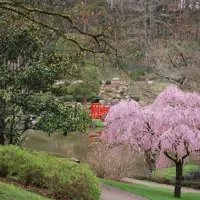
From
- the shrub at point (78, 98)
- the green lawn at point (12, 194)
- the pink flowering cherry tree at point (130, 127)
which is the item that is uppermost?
the shrub at point (78, 98)

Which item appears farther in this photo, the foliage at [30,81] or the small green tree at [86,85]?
the small green tree at [86,85]

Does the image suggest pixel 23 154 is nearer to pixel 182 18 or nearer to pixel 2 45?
pixel 2 45

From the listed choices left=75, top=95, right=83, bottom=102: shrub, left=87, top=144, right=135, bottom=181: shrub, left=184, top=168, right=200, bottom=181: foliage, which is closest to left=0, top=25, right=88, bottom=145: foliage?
left=87, top=144, right=135, bottom=181: shrub

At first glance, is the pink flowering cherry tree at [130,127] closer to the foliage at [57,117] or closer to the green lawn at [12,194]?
the foliage at [57,117]

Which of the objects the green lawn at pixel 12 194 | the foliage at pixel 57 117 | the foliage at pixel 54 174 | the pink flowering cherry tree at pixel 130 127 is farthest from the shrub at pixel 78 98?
the green lawn at pixel 12 194

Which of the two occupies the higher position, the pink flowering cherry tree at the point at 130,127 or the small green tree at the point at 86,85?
the small green tree at the point at 86,85

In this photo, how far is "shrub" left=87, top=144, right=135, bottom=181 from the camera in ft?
58.8

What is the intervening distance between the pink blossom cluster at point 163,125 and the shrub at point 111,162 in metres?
1.22

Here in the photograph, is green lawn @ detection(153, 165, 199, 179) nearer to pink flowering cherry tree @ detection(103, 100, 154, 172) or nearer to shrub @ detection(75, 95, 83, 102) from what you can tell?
pink flowering cherry tree @ detection(103, 100, 154, 172)

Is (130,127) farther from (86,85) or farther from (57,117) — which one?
(86,85)

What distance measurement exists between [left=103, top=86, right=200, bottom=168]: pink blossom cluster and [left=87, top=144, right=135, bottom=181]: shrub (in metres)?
1.22

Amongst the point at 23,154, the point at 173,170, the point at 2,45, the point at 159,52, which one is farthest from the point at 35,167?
the point at 159,52

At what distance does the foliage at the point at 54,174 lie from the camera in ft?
34.0

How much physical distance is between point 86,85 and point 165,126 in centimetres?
2824
